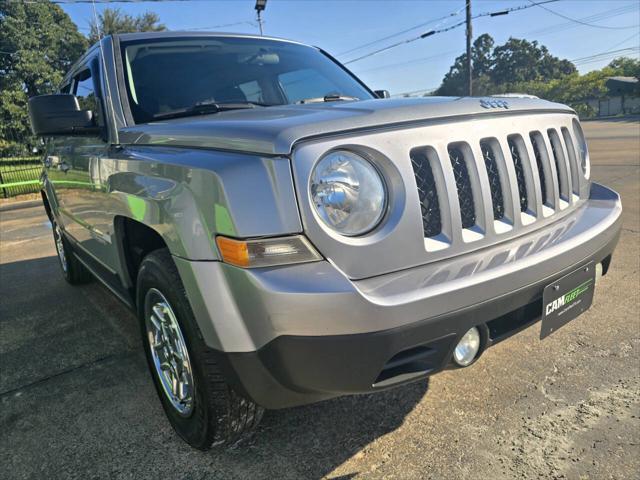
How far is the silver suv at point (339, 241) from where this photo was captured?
1.46 meters

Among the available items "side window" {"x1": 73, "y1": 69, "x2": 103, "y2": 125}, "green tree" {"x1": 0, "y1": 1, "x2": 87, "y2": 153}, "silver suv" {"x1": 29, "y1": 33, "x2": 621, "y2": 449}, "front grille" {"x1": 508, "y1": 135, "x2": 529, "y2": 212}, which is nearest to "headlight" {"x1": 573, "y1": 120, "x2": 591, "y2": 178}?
"silver suv" {"x1": 29, "y1": 33, "x2": 621, "y2": 449}

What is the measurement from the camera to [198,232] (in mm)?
1574

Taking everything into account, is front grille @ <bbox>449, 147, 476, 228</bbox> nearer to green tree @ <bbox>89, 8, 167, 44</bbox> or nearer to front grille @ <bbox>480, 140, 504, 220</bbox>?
front grille @ <bbox>480, 140, 504, 220</bbox>

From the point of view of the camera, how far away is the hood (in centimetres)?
152

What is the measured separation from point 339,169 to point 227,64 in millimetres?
1676

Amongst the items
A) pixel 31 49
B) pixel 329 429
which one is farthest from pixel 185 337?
pixel 31 49

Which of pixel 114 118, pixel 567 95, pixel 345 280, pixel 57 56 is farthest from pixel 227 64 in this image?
pixel 567 95

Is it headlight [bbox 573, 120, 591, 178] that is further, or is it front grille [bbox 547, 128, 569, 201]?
headlight [bbox 573, 120, 591, 178]

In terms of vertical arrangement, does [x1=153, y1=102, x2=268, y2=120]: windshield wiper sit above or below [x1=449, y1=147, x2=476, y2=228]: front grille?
above

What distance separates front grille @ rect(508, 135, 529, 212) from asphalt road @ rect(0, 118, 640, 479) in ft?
3.03

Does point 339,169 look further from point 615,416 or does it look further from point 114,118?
point 615,416

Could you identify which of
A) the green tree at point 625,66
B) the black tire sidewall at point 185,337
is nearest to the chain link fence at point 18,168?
the black tire sidewall at point 185,337

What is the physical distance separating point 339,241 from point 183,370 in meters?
0.96

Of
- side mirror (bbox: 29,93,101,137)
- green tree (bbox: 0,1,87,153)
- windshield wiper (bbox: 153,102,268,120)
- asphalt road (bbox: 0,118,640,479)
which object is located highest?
green tree (bbox: 0,1,87,153)
